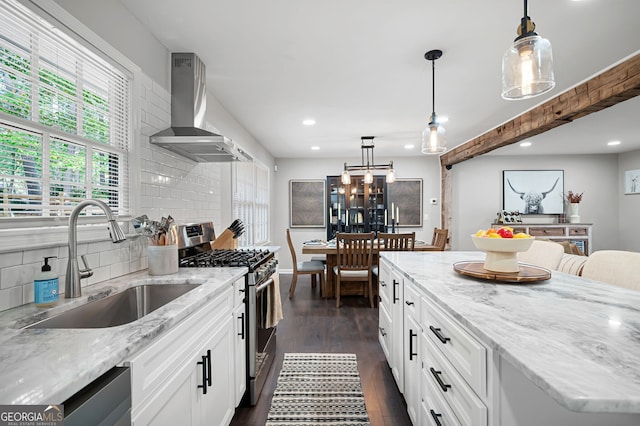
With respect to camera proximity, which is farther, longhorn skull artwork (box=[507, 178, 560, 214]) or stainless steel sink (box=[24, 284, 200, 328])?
longhorn skull artwork (box=[507, 178, 560, 214])

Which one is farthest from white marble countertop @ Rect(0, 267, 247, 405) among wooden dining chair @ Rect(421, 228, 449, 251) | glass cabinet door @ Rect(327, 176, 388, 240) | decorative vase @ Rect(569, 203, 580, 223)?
decorative vase @ Rect(569, 203, 580, 223)

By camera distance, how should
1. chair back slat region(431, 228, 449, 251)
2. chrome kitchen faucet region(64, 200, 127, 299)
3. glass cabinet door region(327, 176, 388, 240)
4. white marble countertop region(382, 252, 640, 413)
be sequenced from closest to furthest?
white marble countertop region(382, 252, 640, 413) < chrome kitchen faucet region(64, 200, 127, 299) < chair back slat region(431, 228, 449, 251) < glass cabinet door region(327, 176, 388, 240)

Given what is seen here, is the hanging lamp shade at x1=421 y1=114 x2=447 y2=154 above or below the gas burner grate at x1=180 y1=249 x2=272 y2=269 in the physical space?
above

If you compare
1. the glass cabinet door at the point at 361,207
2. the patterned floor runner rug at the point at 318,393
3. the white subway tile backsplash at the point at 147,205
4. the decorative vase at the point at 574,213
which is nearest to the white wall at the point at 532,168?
the decorative vase at the point at 574,213

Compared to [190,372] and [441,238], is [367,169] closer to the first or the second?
[441,238]

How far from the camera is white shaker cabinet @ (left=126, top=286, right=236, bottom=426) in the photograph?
3.08 feet

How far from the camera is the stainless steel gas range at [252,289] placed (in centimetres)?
207

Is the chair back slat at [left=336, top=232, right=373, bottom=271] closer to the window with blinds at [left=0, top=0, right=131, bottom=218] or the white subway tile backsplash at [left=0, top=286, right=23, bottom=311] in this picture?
the window with blinds at [left=0, top=0, right=131, bottom=218]

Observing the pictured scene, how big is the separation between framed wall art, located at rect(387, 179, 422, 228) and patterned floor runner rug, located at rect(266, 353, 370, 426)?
4.46 m

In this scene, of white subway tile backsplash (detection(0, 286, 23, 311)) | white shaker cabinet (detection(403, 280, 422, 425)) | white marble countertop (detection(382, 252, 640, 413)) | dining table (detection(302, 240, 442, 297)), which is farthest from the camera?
dining table (detection(302, 240, 442, 297))

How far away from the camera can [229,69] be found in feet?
8.82

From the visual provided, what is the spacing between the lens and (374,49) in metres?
2.37

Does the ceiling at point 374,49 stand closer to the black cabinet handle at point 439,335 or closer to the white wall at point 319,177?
the black cabinet handle at point 439,335

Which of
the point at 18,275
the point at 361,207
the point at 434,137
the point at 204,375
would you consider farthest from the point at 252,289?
the point at 361,207
